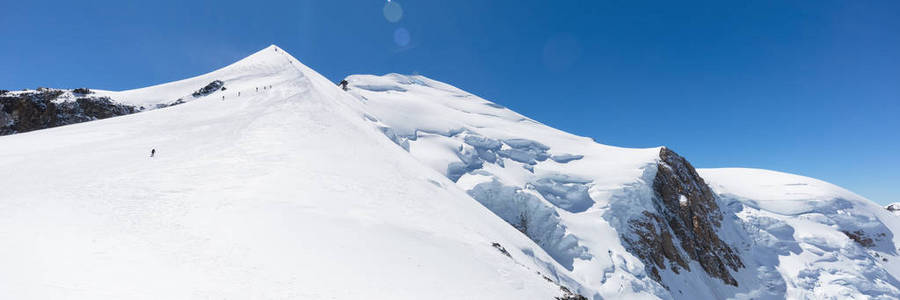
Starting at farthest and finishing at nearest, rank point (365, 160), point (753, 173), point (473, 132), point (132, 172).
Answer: point (753, 173)
point (473, 132)
point (365, 160)
point (132, 172)

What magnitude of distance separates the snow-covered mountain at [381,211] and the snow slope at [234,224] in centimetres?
9

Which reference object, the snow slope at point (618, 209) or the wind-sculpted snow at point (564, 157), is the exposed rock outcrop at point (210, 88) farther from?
the wind-sculpted snow at point (564, 157)

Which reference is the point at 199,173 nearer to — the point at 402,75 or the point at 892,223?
Answer: the point at 402,75

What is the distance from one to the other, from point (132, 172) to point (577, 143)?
5809 cm

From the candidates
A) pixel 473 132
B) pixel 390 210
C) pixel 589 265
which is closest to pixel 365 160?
pixel 390 210

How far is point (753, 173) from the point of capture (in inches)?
2623

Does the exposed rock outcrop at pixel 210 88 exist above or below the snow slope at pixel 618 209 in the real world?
above

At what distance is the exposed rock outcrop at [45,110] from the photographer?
39.3m

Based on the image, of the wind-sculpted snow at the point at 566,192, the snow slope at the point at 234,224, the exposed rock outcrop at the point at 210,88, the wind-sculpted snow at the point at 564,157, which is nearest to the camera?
the snow slope at the point at 234,224

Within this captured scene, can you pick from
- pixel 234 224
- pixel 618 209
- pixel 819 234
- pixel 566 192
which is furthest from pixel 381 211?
pixel 819 234

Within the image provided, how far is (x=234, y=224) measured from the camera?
12.1 metres

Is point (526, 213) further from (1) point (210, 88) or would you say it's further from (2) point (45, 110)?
(2) point (45, 110)

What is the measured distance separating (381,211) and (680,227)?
46.8 metres

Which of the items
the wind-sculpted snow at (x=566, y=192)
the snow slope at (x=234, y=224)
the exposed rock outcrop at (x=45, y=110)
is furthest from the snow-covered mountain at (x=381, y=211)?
the exposed rock outcrop at (x=45, y=110)
